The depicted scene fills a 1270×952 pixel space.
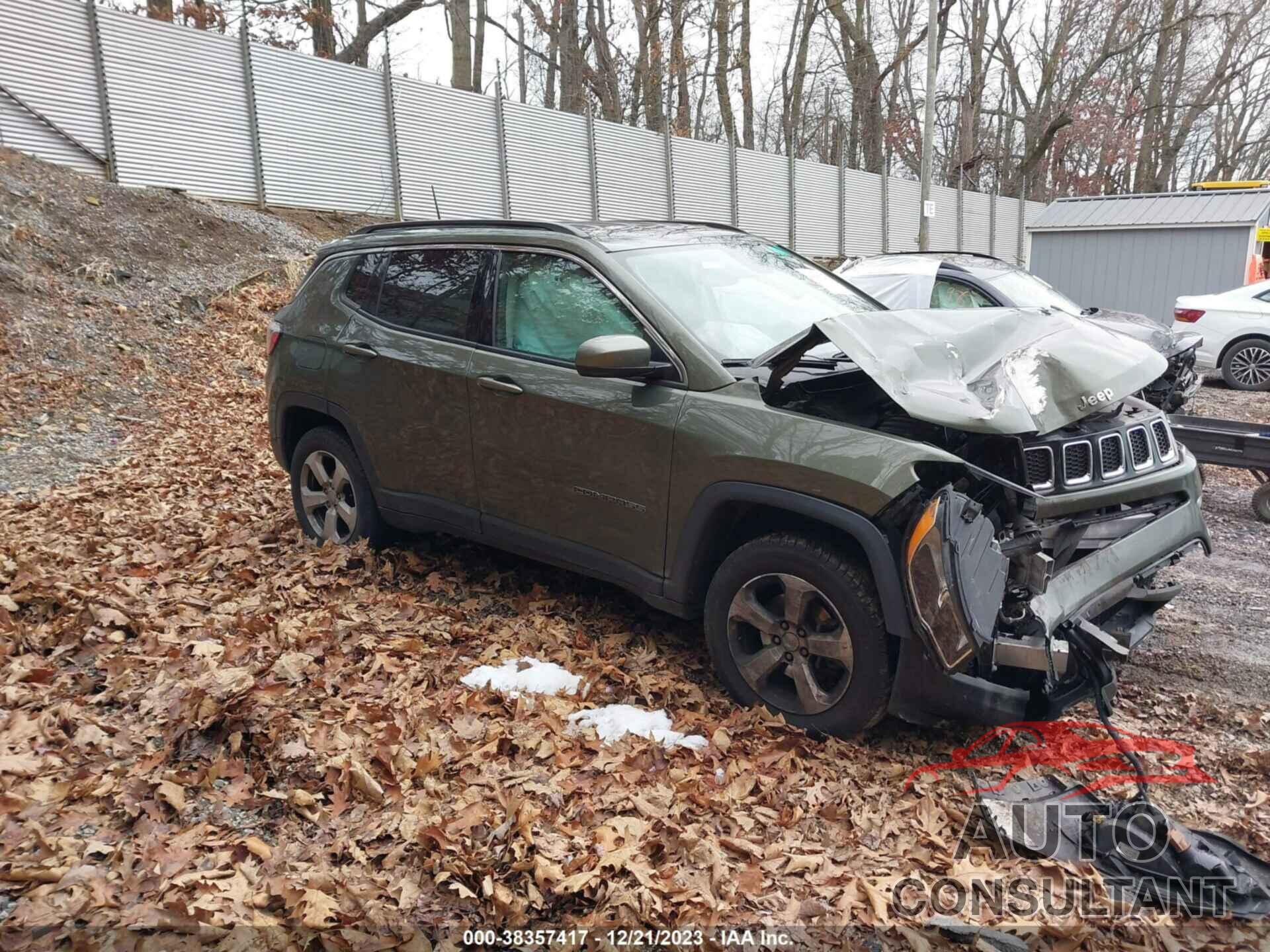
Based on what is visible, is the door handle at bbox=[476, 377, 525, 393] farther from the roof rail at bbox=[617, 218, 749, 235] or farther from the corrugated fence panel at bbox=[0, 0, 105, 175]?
the corrugated fence panel at bbox=[0, 0, 105, 175]

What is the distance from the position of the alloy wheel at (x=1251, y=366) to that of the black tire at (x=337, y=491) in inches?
497

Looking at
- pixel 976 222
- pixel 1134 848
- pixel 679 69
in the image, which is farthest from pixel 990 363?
pixel 976 222

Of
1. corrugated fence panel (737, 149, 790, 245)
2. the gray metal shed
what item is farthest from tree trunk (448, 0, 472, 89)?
the gray metal shed

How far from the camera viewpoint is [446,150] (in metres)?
16.4

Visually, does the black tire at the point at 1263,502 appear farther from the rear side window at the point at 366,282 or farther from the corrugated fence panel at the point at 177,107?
the corrugated fence panel at the point at 177,107

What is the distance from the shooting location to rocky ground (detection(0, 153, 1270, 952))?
8.62 feet

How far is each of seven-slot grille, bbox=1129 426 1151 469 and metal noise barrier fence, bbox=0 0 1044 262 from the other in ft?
41.7

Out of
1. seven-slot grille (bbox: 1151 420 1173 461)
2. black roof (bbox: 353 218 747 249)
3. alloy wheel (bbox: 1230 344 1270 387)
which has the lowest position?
alloy wheel (bbox: 1230 344 1270 387)

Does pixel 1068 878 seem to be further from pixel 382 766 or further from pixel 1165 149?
pixel 1165 149

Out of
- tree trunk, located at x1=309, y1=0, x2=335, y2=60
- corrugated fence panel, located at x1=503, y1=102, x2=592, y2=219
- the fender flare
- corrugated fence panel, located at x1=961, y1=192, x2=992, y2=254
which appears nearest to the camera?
the fender flare

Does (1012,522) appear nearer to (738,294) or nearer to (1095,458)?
(1095,458)

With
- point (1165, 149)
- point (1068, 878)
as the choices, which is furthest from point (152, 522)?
point (1165, 149)

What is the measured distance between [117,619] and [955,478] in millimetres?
3709

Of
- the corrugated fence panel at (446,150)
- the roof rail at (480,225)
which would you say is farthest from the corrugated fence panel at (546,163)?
the roof rail at (480,225)
